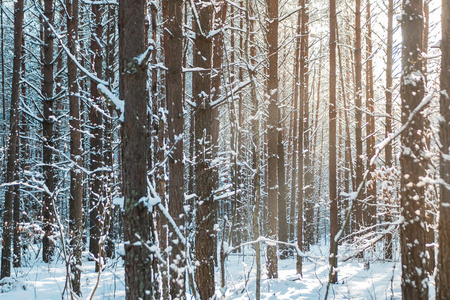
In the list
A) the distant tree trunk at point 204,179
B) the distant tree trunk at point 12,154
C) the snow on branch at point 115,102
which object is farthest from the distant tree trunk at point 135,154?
the distant tree trunk at point 12,154

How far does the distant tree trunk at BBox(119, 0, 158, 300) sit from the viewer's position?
3732 mm

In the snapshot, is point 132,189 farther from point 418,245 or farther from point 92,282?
point 92,282

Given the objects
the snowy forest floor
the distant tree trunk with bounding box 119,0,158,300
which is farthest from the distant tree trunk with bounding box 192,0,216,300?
the distant tree trunk with bounding box 119,0,158,300

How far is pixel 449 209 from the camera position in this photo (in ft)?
11.7

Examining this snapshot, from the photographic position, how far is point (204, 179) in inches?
223

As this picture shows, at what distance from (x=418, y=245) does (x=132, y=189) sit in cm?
371

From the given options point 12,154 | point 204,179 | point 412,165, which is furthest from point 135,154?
point 12,154

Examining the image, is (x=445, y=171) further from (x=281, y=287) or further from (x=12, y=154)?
(x=12, y=154)

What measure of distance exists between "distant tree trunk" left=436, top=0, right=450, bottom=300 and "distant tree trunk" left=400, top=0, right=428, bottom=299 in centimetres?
69

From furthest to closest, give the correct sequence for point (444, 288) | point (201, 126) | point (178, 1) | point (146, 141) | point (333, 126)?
point (333, 126) < point (201, 126) < point (178, 1) < point (146, 141) < point (444, 288)

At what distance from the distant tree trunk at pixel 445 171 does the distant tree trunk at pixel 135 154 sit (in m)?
3.13

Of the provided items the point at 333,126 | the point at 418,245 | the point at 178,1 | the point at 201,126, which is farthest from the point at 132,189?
the point at 333,126

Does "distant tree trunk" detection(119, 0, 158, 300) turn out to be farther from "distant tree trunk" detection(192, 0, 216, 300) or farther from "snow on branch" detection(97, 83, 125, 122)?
"distant tree trunk" detection(192, 0, 216, 300)

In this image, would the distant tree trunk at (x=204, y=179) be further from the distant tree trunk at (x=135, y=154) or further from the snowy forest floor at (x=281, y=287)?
the distant tree trunk at (x=135, y=154)
